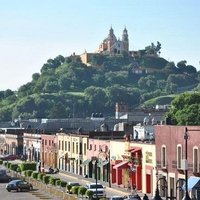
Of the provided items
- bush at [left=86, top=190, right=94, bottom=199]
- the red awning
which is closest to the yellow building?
the red awning

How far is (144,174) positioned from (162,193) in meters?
5.78

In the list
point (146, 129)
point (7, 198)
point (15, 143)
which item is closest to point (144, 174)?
point (7, 198)

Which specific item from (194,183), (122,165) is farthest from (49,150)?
(194,183)

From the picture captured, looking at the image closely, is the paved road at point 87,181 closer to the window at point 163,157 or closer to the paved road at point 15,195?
the window at point 163,157

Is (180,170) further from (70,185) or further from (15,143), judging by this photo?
(15,143)

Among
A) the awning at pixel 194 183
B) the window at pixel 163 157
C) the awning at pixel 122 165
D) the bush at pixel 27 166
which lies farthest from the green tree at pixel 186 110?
the awning at pixel 194 183

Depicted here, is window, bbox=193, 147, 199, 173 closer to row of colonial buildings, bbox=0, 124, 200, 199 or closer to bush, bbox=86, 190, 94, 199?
row of colonial buildings, bbox=0, 124, 200, 199

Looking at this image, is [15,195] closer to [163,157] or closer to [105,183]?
[105,183]

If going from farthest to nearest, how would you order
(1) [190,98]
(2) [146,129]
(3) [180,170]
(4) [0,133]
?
(4) [0,133]
(1) [190,98]
(2) [146,129]
(3) [180,170]

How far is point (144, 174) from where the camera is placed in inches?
2744

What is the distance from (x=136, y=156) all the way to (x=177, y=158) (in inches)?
436

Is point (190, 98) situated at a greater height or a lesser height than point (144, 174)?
greater

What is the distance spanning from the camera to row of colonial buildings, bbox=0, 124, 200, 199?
58.7 m

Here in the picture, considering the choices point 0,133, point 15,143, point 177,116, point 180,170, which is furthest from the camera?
point 0,133
